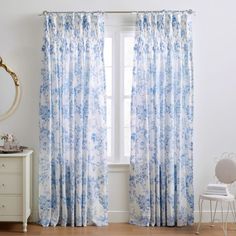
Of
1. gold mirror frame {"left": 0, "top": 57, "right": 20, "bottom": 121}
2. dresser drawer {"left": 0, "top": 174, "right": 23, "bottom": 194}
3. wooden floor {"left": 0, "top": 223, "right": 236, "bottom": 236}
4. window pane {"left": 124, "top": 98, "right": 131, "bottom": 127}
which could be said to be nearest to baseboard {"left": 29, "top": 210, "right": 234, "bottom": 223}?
wooden floor {"left": 0, "top": 223, "right": 236, "bottom": 236}

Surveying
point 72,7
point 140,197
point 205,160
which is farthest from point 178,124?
point 72,7

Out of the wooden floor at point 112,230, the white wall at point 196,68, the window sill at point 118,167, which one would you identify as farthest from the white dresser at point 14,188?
the window sill at point 118,167

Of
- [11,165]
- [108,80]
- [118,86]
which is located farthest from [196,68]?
[11,165]

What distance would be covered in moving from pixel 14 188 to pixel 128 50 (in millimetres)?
2012

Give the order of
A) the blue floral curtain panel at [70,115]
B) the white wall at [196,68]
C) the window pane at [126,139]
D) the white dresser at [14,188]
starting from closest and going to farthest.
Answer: the white dresser at [14,188] < the blue floral curtain panel at [70,115] < the white wall at [196,68] < the window pane at [126,139]

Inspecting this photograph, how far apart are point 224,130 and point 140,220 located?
1413 mm

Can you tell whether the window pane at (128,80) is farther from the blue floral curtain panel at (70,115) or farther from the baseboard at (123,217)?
the baseboard at (123,217)

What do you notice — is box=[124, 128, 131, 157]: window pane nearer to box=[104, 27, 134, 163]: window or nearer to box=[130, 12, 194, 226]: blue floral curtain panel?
box=[104, 27, 134, 163]: window

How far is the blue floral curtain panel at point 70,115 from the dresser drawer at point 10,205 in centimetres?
33

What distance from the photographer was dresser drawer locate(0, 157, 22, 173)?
4.61 m

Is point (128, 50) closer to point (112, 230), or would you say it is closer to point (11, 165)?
point (11, 165)

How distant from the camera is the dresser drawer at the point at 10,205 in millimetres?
4621

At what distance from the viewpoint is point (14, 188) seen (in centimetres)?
462

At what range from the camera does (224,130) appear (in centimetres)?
509
